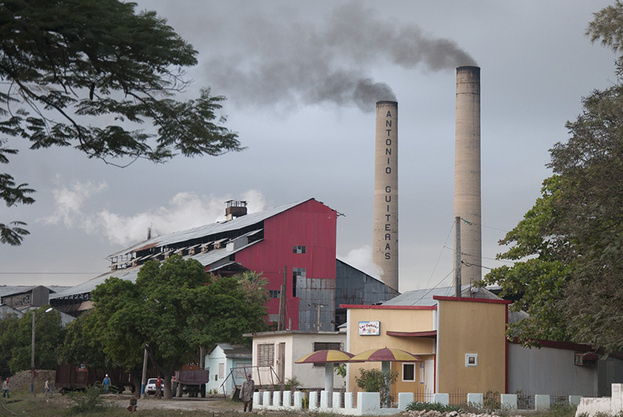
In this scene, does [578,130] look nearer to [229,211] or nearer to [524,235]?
[524,235]

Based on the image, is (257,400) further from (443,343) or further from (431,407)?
(431,407)

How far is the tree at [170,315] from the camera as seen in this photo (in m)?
48.5

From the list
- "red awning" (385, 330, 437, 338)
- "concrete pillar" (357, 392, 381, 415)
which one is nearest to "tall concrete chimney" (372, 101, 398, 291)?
"red awning" (385, 330, 437, 338)

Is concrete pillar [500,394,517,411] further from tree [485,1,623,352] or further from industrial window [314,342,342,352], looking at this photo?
industrial window [314,342,342,352]

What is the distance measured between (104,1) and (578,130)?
61.7ft

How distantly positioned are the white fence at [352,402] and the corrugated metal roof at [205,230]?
1699 inches

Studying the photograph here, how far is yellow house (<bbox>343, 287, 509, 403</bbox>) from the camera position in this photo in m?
34.5

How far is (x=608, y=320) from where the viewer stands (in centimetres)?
2670

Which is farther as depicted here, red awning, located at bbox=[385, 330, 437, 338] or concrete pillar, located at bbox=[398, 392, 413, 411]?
red awning, located at bbox=[385, 330, 437, 338]

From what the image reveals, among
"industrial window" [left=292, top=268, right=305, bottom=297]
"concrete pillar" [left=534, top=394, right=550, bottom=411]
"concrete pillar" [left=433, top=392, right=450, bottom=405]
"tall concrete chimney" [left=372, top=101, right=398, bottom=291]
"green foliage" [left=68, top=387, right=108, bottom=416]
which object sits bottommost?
"green foliage" [left=68, top=387, right=108, bottom=416]

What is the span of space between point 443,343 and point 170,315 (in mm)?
19650

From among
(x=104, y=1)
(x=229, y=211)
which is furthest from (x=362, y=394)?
(x=229, y=211)

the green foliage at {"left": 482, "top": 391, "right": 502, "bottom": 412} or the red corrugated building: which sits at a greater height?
the red corrugated building

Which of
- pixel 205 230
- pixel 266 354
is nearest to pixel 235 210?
pixel 205 230
